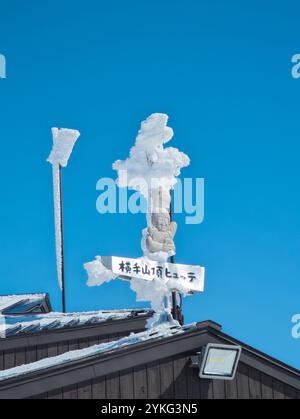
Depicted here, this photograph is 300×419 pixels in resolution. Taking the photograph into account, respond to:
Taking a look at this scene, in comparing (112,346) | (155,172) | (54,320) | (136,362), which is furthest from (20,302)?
(136,362)

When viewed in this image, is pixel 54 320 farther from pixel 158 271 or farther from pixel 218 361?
pixel 218 361

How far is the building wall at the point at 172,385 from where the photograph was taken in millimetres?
11273

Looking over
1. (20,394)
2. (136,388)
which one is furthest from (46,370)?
(136,388)

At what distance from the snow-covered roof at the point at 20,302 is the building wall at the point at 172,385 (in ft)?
30.7

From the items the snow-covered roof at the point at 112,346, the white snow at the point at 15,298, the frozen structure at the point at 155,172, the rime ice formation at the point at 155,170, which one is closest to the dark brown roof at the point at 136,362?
the snow-covered roof at the point at 112,346

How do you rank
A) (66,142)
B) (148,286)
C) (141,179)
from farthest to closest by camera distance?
(66,142) → (141,179) → (148,286)

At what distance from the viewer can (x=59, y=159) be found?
28516 mm

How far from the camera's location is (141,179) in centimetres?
1603

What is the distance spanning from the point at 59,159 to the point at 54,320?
11.5 m

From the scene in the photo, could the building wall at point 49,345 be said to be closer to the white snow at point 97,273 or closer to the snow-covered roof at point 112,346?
the white snow at point 97,273

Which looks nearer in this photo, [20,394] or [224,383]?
[20,394]

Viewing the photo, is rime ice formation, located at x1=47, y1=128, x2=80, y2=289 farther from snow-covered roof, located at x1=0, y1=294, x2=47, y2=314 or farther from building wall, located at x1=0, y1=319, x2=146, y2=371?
building wall, located at x1=0, y1=319, x2=146, y2=371
